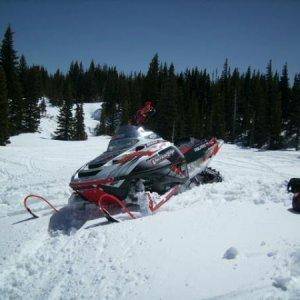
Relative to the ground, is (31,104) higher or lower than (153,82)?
lower

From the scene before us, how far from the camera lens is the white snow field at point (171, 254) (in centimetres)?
364

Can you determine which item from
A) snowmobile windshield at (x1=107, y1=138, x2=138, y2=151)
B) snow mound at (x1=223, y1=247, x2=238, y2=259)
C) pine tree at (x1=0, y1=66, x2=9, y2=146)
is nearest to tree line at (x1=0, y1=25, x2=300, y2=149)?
pine tree at (x1=0, y1=66, x2=9, y2=146)

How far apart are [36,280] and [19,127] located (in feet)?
131

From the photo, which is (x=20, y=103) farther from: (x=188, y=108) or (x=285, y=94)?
(x=285, y=94)

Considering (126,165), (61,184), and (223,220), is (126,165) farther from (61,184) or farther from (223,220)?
(61,184)

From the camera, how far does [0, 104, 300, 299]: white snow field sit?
3641mm

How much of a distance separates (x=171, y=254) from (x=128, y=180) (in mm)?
2452

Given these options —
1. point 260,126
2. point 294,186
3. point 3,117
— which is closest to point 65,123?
point 3,117

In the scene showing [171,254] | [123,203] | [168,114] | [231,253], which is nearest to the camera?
[231,253]

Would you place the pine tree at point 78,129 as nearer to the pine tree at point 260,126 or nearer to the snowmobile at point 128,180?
the pine tree at point 260,126

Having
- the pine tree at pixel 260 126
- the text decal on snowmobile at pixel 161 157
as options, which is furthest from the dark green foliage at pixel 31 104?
the text decal on snowmobile at pixel 161 157

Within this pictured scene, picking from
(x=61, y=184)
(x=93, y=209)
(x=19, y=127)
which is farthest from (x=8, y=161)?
(x=19, y=127)

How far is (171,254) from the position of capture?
4438 mm

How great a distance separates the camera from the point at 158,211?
6.52 m
